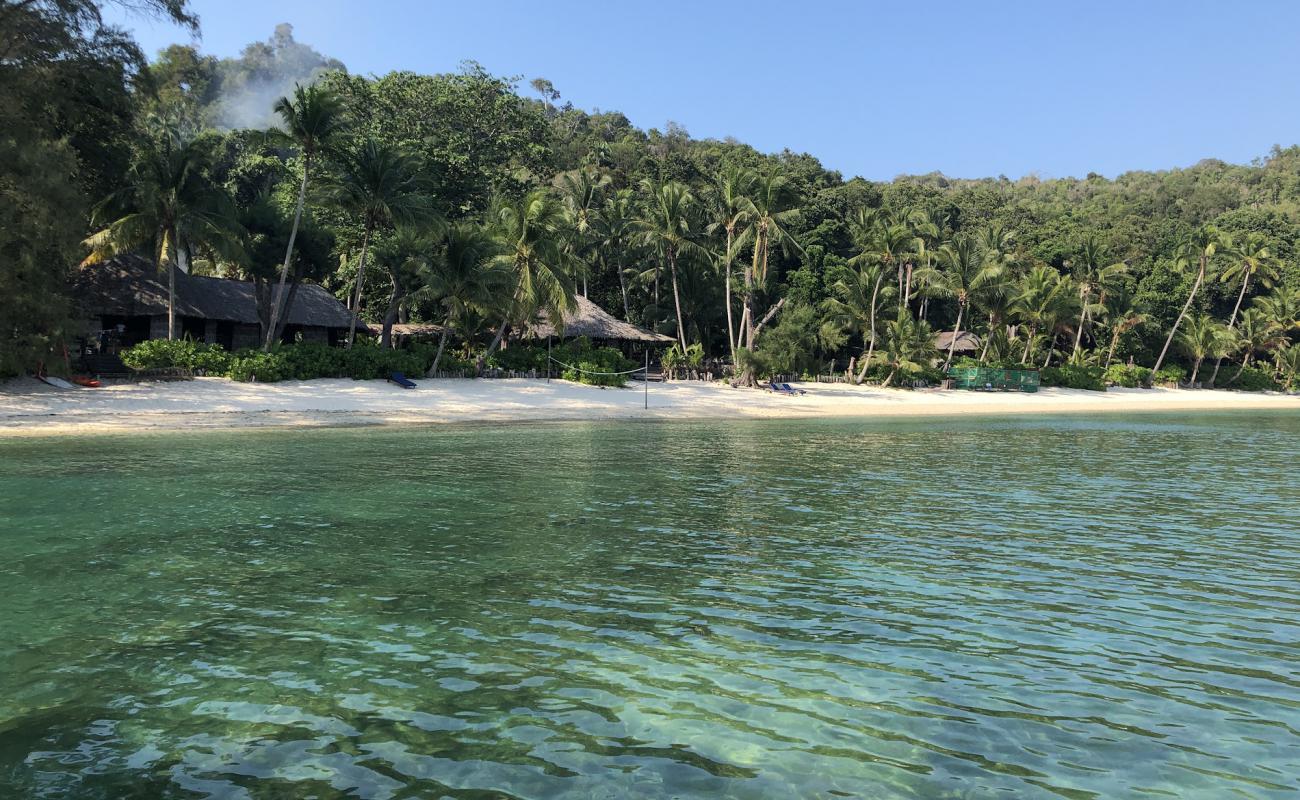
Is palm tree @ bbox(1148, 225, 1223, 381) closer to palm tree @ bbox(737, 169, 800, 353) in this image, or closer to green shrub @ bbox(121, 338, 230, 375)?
palm tree @ bbox(737, 169, 800, 353)

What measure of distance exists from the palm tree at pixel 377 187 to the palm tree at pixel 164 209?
4.26 meters

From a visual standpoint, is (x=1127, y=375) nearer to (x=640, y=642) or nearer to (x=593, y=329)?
(x=593, y=329)

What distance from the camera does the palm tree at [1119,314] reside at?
53500 millimetres

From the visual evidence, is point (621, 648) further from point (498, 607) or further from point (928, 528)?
point (928, 528)

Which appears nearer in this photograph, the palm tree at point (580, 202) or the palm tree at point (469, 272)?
the palm tree at point (469, 272)

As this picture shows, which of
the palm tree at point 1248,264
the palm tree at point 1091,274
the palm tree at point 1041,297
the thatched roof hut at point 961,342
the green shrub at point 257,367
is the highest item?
the palm tree at point 1248,264

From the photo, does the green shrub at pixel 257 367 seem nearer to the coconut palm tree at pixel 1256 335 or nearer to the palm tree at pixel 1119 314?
the palm tree at pixel 1119 314

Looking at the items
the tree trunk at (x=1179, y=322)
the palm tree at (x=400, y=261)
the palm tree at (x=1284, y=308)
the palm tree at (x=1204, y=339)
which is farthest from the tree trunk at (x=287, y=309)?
the palm tree at (x=1284, y=308)

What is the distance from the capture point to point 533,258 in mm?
33219

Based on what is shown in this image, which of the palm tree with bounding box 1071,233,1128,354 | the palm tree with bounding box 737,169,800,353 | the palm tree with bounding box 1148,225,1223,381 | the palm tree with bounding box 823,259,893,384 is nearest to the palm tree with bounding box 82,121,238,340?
the palm tree with bounding box 737,169,800,353

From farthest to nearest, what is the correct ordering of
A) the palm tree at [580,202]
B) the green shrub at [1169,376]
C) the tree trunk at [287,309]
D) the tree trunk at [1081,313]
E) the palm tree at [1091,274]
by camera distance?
the green shrub at [1169,376], the tree trunk at [1081,313], the palm tree at [1091,274], the palm tree at [580,202], the tree trunk at [287,309]

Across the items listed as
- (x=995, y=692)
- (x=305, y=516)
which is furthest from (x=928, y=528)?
(x=305, y=516)

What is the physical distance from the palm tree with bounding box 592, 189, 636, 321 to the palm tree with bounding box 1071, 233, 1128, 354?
28703 mm

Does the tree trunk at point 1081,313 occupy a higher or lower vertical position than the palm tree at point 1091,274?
lower
